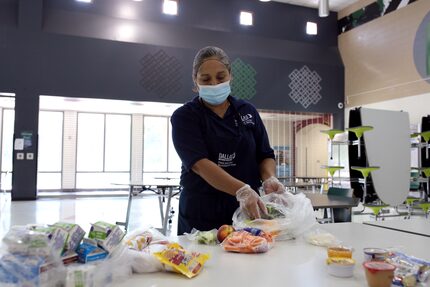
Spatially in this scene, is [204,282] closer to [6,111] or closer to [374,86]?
[374,86]

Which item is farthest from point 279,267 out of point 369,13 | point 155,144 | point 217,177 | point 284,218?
point 155,144

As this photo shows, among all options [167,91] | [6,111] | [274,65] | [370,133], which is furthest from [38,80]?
[370,133]

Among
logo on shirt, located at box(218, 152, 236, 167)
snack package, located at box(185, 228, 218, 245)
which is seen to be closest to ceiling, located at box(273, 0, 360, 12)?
logo on shirt, located at box(218, 152, 236, 167)

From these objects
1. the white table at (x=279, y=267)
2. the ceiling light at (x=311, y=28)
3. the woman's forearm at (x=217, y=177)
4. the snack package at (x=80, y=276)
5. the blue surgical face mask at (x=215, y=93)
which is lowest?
the white table at (x=279, y=267)

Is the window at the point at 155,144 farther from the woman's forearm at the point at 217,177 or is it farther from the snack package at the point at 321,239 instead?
the snack package at the point at 321,239

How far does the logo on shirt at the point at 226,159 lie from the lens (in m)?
1.54

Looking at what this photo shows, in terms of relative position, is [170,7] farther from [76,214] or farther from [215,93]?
[215,93]

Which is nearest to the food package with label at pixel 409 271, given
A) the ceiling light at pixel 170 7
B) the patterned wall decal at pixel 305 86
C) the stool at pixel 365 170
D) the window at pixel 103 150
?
the stool at pixel 365 170

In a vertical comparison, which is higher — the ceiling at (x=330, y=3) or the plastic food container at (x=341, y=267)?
the ceiling at (x=330, y=3)

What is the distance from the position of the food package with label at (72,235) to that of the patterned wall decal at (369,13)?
29.2ft

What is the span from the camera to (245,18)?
29.2 ft

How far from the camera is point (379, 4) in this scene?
27.9ft

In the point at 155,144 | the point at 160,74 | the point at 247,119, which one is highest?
the point at 160,74

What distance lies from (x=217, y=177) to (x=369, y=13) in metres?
9.02
